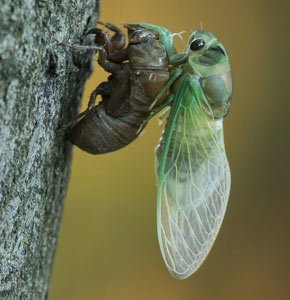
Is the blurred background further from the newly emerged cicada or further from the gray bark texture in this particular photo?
the gray bark texture

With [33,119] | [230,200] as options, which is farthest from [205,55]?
[230,200]

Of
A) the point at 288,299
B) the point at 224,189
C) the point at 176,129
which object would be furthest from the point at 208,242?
the point at 288,299

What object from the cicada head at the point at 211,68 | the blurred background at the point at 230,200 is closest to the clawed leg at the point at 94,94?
the cicada head at the point at 211,68

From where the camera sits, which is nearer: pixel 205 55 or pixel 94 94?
pixel 94 94

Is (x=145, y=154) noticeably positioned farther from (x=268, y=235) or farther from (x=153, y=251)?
(x=268, y=235)

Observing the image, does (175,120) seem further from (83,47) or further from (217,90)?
(83,47)

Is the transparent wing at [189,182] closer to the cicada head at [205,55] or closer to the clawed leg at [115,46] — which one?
the cicada head at [205,55]

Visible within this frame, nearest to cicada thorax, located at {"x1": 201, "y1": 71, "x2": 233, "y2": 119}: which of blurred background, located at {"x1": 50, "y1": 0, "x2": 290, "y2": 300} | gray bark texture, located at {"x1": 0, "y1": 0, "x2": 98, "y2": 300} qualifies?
gray bark texture, located at {"x1": 0, "y1": 0, "x2": 98, "y2": 300}
